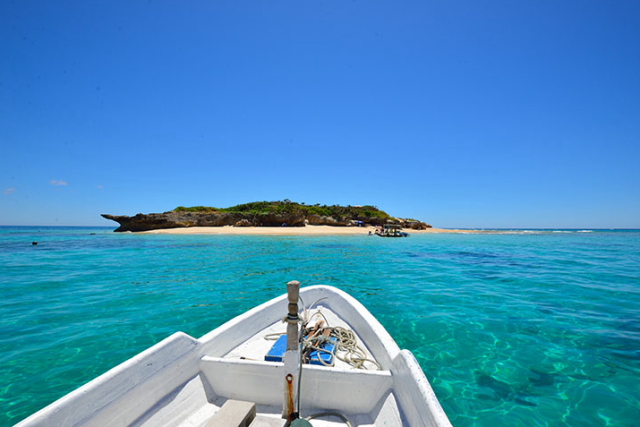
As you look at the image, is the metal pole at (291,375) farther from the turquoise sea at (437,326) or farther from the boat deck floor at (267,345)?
the turquoise sea at (437,326)

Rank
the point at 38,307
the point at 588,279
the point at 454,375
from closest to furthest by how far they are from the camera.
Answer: the point at 454,375, the point at 38,307, the point at 588,279

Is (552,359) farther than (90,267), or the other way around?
(90,267)

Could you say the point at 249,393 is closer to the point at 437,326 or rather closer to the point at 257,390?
the point at 257,390

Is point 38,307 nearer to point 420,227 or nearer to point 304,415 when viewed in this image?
point 304,415

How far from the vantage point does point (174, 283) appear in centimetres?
984

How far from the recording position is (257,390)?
2871mm

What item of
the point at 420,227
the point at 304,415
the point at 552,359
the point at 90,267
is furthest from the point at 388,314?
the point at 420,227

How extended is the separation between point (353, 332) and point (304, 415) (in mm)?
1743

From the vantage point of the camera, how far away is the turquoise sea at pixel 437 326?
362cm

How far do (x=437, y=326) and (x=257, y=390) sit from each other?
460 centimetres

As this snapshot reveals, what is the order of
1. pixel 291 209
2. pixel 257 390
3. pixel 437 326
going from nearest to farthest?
1. pixel 257 390
2. pixel 437 326
3. pixel 291 209

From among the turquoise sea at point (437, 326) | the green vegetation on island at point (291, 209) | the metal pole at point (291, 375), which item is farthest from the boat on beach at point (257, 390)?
the green vegetation on island at point (291, 209)

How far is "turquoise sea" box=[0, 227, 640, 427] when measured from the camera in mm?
3621

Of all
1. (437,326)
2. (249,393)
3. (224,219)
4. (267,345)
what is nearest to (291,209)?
(224,219)
